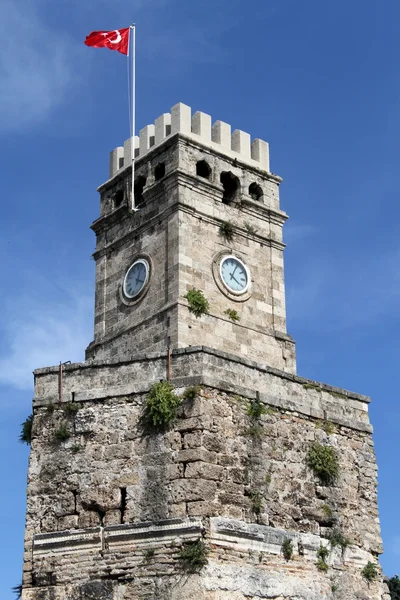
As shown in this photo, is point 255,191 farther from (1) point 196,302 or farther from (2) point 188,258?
(1) point 196,302

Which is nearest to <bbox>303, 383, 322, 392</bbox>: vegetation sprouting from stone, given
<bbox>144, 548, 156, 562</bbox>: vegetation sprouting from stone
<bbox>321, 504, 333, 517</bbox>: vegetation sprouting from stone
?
<bbox>321, 504, 333, 517</bbox>: vegetation sprouting from stone

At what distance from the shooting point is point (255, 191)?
2831 cm

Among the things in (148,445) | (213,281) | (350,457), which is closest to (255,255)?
(213,281)

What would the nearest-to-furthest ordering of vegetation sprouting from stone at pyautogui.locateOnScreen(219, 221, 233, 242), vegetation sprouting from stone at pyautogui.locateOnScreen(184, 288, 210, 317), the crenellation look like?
vegetation sprouting from stone at pyautogui.locateOnScreen(184, 288, 210, 317) → vegetation sprouting from stone at pyautogui.locateOnScreen(219, 221, 233, 242) → the crenellation

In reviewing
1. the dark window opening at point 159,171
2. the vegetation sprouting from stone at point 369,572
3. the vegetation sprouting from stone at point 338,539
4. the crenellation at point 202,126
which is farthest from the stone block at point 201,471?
the crenellation at point 202,126

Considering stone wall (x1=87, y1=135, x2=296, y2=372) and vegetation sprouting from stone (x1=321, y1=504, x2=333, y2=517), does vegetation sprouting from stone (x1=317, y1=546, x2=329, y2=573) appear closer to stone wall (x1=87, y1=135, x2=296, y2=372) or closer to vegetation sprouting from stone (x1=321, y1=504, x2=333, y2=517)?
vegetation sprouting from stone (x1=321, y1=504, x2=333, y2=517)

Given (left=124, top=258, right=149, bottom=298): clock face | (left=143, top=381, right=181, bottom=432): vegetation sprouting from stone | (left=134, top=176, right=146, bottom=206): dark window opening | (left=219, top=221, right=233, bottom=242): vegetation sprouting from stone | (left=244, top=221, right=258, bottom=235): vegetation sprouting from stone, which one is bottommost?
(left=143, top=381, right=181, bottom=432): vegetation sprouting from stone

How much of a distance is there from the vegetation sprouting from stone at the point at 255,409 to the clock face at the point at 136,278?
10.8 m

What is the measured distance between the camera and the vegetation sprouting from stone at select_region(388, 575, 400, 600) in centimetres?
3164

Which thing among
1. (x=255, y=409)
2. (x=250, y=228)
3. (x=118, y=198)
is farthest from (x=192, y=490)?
(x=118, y=198)

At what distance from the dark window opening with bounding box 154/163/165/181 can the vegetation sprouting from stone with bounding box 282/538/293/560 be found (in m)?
14.0

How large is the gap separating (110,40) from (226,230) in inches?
223

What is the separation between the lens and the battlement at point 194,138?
2697 cm

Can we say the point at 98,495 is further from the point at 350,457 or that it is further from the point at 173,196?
the point at 173,196
